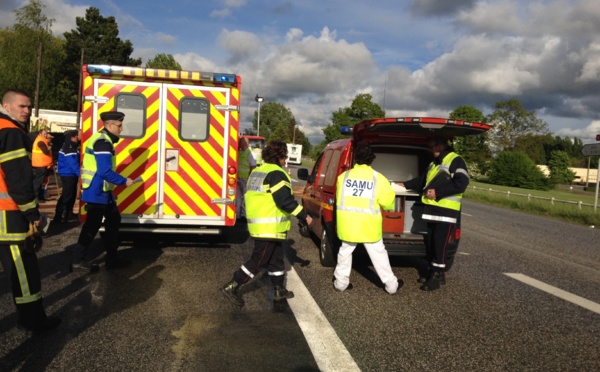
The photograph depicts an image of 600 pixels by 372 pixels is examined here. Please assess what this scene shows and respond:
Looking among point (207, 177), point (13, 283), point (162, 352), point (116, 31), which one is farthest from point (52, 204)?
point (116, 31)

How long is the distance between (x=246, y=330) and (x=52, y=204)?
Answer: 9.80 meters

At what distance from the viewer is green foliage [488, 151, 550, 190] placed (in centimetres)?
5506

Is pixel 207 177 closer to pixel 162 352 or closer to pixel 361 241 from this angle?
pixel 361 241

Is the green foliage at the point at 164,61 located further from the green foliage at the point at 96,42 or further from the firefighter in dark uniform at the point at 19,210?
the firefighter in dark uniform at the point at 19,210

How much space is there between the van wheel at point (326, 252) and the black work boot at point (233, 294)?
76.0 inches

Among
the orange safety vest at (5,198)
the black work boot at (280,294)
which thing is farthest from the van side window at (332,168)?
the orange safety vest at (5,198)

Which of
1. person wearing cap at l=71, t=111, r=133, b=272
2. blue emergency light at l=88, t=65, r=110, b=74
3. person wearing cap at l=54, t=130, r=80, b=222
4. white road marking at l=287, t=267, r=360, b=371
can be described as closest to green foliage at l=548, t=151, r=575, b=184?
person wearing cap at l=54, t=130, r=80, b=222

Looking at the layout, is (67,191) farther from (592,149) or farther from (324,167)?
(592,149)

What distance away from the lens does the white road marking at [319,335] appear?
3.56m

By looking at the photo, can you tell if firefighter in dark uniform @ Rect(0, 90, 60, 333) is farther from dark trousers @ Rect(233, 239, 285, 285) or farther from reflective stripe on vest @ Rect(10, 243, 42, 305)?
dark trousers @ Rect(233, 239, 285, 285)

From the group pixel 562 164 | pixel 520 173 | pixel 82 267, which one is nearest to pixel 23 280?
pixel 82 267

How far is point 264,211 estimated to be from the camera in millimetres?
4930

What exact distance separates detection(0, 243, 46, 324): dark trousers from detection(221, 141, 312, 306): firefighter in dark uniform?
5.47 feet

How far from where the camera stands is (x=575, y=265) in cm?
841
